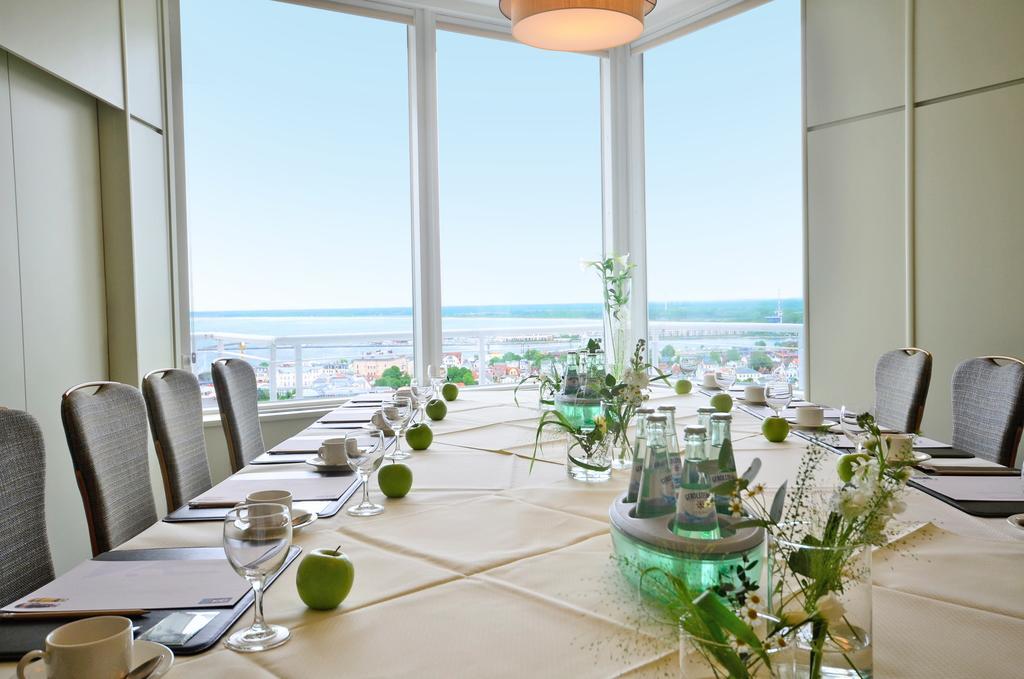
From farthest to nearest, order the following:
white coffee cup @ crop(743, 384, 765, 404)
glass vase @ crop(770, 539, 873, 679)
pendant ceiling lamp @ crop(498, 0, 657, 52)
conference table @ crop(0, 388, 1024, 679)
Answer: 1. white coffee cup @ crop(743, 384, 765, 404)
2. pendant ceiling lamp @ crop(498, 0, 657, 52)
3. conference table @ crop(0, 388, 1024, 679)
4. glass vase @ crop(770, 539, 873, 679)

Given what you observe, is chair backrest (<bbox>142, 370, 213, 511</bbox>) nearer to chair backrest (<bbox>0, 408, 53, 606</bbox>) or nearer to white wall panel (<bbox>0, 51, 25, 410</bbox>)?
chair backrest (<bbox>0, 408, 53, 606</bbox>)

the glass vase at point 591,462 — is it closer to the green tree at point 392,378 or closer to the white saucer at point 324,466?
the white saucer at point 324,466

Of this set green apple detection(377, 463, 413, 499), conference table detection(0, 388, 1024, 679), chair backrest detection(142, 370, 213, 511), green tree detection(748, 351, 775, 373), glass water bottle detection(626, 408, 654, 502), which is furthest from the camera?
green tree detection(748, 351, 775, 373)

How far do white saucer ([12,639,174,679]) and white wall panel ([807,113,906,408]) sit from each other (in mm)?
3944

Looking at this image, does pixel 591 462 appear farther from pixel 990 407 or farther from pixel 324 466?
pixel 990 407

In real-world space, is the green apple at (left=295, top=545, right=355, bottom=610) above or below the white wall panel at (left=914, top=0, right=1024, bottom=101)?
below

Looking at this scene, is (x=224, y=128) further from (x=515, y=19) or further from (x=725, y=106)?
(x=725, y=106)

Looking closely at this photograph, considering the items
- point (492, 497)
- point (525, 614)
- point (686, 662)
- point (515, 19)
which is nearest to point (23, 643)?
point (525, 614)

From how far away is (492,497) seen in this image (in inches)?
70.2

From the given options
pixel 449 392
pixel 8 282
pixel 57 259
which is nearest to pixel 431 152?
pixel 449 392

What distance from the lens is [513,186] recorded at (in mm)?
5875

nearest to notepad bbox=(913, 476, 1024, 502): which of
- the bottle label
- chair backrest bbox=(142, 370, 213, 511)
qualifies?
the bottle label

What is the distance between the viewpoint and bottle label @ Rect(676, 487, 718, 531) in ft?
3.44

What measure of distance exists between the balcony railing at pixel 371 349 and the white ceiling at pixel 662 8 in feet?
6.80
